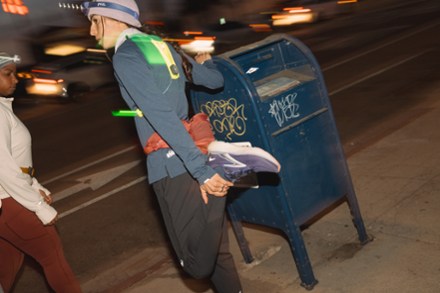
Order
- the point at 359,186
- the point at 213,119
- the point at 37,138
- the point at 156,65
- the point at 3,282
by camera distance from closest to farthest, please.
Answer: the point at 156,65 < the point at 3,282 < the point at 213,119 < the point at 359,186 < the point at 37,138

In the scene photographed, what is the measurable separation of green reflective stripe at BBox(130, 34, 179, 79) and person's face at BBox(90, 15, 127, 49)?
0.12 meters

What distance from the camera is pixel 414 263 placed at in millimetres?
3943

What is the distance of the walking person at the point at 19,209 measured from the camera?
3402mm

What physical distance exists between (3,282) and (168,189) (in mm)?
1585

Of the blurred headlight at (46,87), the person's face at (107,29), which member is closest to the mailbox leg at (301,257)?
the person's face at (107,29)

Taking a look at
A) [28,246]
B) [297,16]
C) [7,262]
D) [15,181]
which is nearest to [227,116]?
[15,181]

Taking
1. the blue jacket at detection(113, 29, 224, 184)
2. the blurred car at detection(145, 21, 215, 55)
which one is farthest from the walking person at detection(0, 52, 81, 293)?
the blurred car at detection(145, 21, 215, 55)

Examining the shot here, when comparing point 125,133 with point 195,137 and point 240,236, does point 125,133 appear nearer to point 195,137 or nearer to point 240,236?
point 240,236

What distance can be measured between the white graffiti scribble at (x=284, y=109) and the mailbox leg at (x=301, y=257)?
2.56ft

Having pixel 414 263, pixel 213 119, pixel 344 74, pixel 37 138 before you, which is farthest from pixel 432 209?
pixel 37 138

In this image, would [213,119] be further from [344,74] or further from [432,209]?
[344,74]

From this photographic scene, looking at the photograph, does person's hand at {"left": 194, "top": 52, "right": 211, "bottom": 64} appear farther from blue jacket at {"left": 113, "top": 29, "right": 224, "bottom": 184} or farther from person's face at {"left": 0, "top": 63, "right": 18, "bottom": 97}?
person's face at {"left": 0, "top": 63, "right": 18, "bottom": 97}

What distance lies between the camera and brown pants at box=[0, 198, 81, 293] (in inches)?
139

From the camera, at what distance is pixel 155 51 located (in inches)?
116
